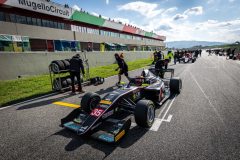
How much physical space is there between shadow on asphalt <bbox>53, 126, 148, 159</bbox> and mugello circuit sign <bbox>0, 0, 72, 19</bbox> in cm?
2079

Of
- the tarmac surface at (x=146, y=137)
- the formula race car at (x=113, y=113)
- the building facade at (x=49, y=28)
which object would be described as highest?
the building facade at (x=49, y=28)

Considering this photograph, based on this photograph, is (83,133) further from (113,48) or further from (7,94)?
(113,48)

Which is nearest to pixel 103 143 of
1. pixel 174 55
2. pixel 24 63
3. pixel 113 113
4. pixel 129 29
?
pixel 113 113

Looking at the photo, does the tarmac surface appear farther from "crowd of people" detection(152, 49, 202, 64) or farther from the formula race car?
"crowd of people" detection(152, 49, 202, 64)

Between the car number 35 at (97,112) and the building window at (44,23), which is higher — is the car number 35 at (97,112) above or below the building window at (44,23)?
below

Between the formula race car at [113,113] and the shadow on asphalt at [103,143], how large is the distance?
15 centimetres

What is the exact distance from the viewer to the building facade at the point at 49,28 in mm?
18312

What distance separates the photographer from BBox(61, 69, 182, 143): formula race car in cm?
346

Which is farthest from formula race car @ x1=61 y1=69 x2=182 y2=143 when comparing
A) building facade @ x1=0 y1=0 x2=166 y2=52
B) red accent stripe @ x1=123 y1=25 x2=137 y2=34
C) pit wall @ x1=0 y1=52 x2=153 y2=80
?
red accent stripe @ x1=123 y1=25 x2=137 y2=34

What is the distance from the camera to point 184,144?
3.28m

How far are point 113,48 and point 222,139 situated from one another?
38423mm

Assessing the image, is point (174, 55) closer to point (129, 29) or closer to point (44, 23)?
point (44, 23)

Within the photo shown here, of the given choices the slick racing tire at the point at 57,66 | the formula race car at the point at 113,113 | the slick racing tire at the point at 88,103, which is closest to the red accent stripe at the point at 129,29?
the slick racing tire at the point at 57,66

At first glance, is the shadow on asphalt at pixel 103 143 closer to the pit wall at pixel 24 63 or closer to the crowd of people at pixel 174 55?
the crowd of people at pixel 174 55
